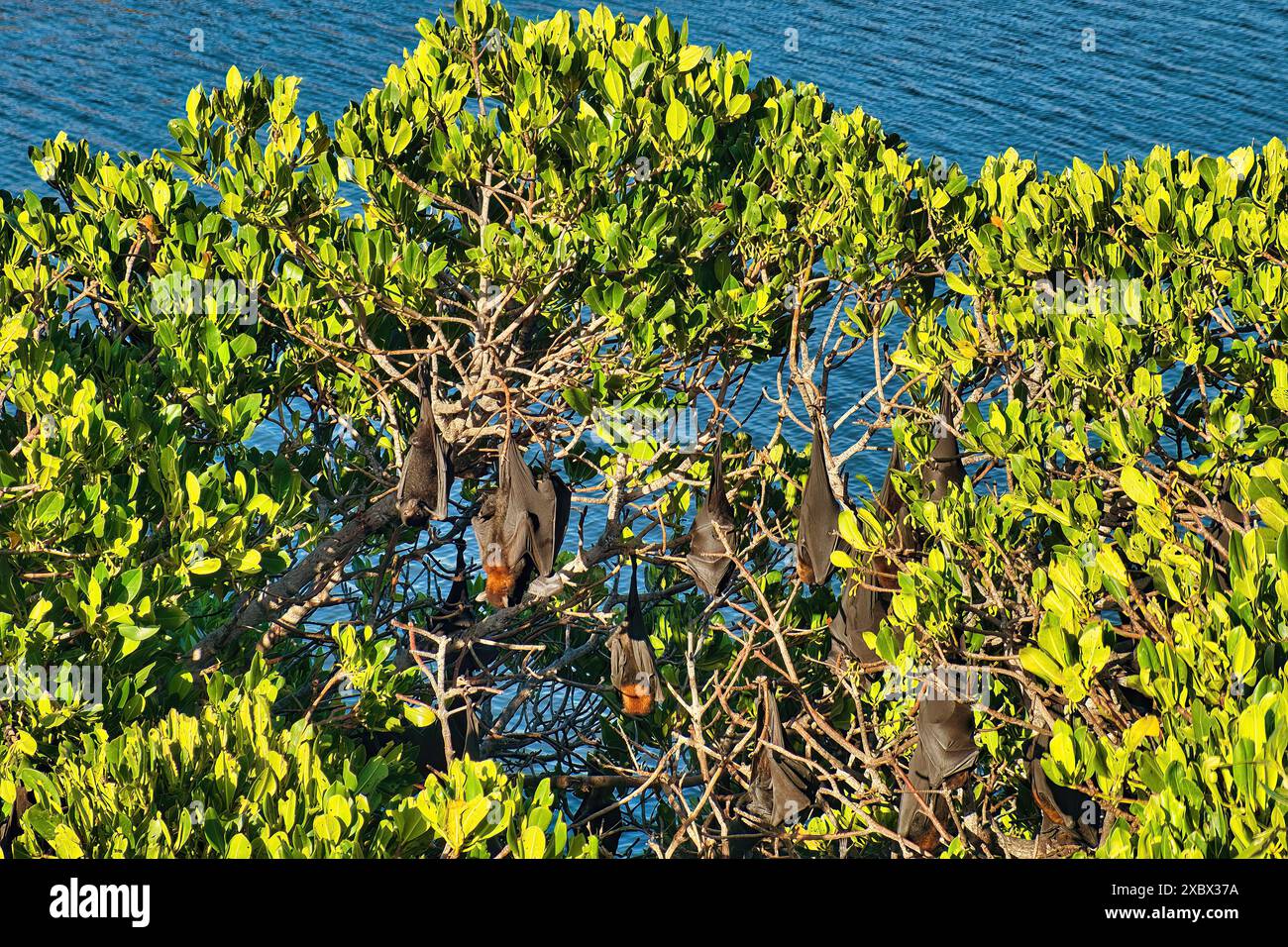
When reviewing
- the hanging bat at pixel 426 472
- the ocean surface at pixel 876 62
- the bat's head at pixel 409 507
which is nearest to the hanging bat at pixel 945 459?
the hanging bat at pixel 426 472

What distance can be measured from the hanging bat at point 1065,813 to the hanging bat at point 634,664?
2793 millimetres

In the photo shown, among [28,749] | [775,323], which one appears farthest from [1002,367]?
[28,749]

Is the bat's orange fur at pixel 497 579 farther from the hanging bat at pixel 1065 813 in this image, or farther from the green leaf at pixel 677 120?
the hanging bat at pixel 1065 813

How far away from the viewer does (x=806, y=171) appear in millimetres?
9242

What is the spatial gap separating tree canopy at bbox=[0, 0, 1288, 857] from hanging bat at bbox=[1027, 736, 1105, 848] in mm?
40

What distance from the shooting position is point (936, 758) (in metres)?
8.88

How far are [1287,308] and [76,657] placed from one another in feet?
21.6

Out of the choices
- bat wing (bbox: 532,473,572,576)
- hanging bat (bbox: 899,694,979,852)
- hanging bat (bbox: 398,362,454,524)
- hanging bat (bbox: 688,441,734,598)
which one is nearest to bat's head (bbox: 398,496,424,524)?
hanging bat (bbox: 398,362,454,524)

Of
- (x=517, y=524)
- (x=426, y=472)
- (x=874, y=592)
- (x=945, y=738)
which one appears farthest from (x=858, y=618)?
(x=426, y=472)

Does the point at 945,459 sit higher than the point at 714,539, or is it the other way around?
the point at 945,459

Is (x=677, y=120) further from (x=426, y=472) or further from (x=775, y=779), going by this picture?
(x=775, y=779)

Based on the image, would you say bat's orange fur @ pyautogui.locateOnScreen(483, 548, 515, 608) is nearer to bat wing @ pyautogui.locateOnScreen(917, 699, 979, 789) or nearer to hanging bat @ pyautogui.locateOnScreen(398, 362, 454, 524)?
hanging bat @ pyautogui.locateOnScreen(398, 362, 454, 524)

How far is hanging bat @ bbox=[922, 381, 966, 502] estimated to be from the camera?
8.80m

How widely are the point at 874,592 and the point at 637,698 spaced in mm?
1851
